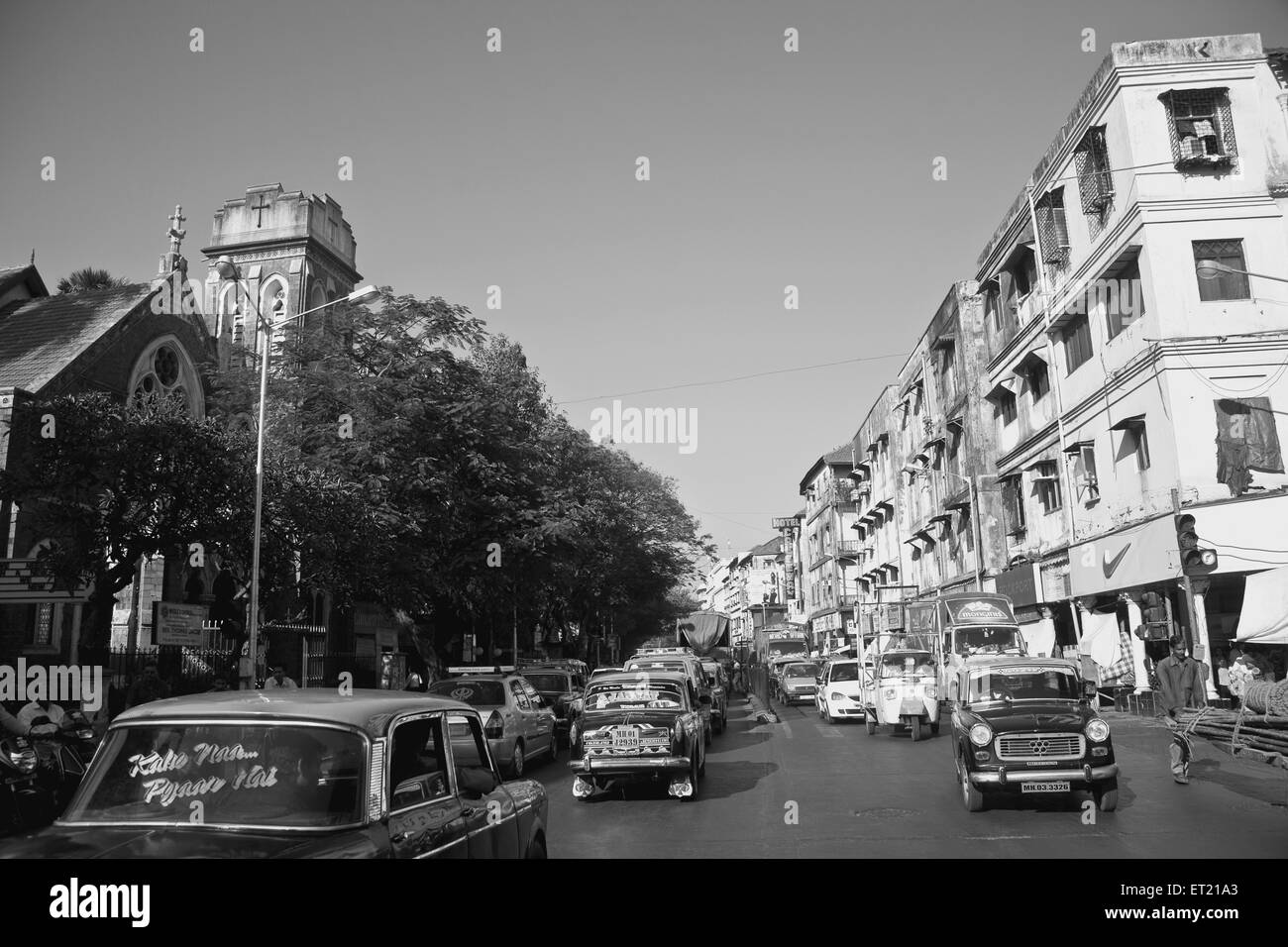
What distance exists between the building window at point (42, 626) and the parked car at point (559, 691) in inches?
510

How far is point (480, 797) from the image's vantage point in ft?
18.6

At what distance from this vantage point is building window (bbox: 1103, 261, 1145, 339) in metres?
23.8

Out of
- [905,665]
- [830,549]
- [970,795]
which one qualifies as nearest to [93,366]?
[905,665]

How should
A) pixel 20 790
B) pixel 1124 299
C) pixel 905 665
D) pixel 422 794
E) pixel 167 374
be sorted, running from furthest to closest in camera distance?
pixel 167 374 → pixel 1124 299 → pixel 905 665 → pixel 20 790 → pixel 422 794

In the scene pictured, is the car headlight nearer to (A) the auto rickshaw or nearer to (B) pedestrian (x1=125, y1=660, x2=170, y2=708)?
(A) the auto rickshaw

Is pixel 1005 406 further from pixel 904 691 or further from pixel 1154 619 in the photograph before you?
pixel 904 691

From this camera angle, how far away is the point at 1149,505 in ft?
76.4

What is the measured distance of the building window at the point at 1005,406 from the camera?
1323 inches

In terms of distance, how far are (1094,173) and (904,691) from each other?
14773 mm

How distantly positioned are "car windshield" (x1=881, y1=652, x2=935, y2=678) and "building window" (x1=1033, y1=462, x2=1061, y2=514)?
393 inches

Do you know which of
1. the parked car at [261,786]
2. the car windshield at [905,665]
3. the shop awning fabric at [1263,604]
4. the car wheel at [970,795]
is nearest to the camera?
the parked car at [261,786]

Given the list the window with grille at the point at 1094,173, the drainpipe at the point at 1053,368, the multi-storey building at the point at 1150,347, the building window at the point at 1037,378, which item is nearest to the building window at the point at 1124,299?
the multi-storey building at the point at 1150,347

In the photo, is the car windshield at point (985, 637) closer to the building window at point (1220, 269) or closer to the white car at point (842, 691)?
the white car at point (842, 691)
